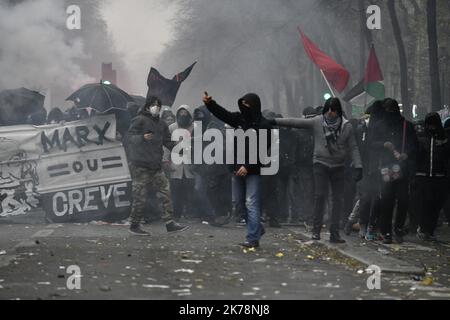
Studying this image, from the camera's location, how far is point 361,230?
48.2 feet

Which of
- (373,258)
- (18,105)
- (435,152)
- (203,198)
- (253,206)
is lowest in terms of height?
(373,258)

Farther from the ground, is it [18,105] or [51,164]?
[18,105]

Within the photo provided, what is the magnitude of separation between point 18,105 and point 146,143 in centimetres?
469

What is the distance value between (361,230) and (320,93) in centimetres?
3411

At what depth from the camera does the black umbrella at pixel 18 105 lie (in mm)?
18188

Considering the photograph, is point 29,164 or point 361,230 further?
point 29,164

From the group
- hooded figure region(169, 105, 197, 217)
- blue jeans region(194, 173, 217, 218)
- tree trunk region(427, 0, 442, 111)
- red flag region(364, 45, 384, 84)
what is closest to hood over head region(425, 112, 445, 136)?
blue jeans region(194, 173, 217, 218)

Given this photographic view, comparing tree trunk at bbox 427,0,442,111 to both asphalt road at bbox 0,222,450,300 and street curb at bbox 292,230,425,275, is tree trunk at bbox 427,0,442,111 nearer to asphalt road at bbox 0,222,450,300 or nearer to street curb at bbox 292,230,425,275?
asphalt road at bbox 0,222,450,300

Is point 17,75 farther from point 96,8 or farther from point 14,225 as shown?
point 96,8

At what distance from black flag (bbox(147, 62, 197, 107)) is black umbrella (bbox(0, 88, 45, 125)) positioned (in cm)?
227

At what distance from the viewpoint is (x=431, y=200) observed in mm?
14953

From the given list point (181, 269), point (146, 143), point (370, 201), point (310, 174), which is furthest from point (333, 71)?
point (181, 269)

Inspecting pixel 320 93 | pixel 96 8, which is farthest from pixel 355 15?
pixel 96 8

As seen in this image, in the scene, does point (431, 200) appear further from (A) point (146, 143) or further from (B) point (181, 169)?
(B) point (181, 169)
